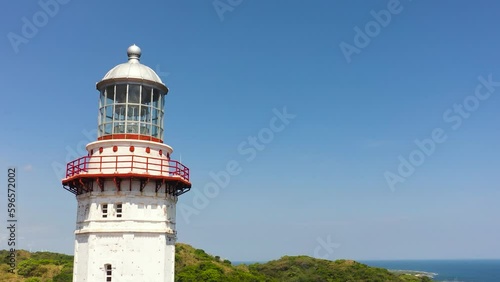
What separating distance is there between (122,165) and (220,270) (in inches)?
2264

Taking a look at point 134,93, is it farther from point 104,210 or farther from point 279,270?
point 279,270

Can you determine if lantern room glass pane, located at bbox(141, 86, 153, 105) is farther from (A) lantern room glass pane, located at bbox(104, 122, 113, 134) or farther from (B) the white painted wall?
(B) the white painted wall

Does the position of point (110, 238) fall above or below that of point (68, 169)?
below

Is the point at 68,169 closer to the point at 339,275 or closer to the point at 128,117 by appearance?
the point at 128,117

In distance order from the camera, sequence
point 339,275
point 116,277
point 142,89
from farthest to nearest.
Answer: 1. point 339,275
2. point 142,89
3. point 116,277

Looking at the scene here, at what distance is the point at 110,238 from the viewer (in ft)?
57.1

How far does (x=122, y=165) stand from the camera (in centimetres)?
1786

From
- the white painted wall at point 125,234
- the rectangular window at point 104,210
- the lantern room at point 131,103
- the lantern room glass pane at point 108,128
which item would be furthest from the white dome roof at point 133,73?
the rectangular window at point 104,210

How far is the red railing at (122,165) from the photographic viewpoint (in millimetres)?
17797

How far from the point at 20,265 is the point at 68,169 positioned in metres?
59.1

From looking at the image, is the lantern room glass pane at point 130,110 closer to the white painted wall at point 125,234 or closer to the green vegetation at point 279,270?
the white painted wall at point 125,234

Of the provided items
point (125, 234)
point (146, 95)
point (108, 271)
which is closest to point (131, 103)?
point (146, 95)

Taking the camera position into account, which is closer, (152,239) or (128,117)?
(152,239)

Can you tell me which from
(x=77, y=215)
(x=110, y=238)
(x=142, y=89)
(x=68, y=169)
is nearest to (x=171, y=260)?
(x=110, y=238)
